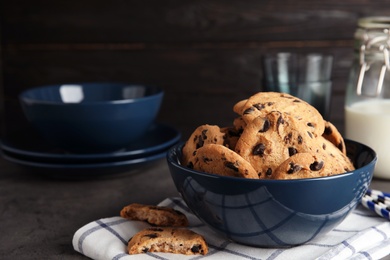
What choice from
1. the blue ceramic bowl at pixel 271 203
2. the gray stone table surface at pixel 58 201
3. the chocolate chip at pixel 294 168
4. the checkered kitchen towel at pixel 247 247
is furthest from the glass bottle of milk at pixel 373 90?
the chocolate chip at pixel 294 168

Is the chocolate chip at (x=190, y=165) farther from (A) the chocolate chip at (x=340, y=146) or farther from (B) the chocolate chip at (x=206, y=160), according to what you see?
(A) the chocolate chip at (x=340, y=146)

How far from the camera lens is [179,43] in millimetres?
1810

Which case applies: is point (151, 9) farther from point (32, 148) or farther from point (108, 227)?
point (108, 227)

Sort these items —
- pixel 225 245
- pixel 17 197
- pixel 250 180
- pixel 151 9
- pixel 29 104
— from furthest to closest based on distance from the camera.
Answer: pixel 151 9
pixel 29 104
pixel 17 197
pixel 225 245
pixel 250 180

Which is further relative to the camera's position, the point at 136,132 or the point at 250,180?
the point at 136,132

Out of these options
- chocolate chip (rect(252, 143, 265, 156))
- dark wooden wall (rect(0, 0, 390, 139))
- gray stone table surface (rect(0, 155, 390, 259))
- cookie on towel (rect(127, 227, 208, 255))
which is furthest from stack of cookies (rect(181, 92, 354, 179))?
dark wooden wall (rect(0, 0, 390, 139))

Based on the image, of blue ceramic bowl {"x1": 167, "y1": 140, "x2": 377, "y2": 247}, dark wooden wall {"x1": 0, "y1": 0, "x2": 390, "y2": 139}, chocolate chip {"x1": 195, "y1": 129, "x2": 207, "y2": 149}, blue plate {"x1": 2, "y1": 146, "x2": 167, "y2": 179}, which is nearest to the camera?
blue ceramic bowl {"x1": 167, "y1": 140, "x2": 377, "y2": 247}

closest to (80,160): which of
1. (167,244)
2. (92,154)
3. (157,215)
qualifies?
(92,154)

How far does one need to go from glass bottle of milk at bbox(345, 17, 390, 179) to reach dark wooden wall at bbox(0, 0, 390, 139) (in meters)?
0.45

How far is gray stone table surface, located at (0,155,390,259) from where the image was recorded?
0.96m

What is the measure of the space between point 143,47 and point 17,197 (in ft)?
2.44

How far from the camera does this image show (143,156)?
1331 mm

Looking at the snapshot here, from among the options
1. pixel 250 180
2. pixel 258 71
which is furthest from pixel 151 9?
pixel 250 180

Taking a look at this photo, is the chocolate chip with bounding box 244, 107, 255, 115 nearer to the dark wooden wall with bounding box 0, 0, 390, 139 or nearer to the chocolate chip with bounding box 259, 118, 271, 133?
the chocolate chip with bounding box 259, 118, 271, 133
